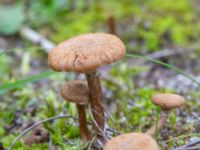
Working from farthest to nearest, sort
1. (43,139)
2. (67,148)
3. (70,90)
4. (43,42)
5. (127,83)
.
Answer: (43,42) → (127,83) → (43,139) → (67,148) → (70,90)

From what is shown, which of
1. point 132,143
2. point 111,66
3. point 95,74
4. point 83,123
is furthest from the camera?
point 111,66

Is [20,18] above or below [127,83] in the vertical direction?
above

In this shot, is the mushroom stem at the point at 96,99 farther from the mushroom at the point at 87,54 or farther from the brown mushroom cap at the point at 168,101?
the brown mushroom cap at the point at 168,101

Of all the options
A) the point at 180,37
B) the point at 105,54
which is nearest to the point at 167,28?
the point at 180,37

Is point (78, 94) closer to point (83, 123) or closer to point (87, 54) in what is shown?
point (83, 123)

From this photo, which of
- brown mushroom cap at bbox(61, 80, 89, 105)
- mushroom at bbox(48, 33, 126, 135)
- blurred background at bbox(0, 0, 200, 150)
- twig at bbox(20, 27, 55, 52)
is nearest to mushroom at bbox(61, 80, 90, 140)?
brown mushroom cap at bbox(61, 80, 89, 105)

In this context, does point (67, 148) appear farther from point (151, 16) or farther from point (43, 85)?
point (151, 16)

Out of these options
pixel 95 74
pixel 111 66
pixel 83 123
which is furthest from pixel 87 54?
pixel 111 66
